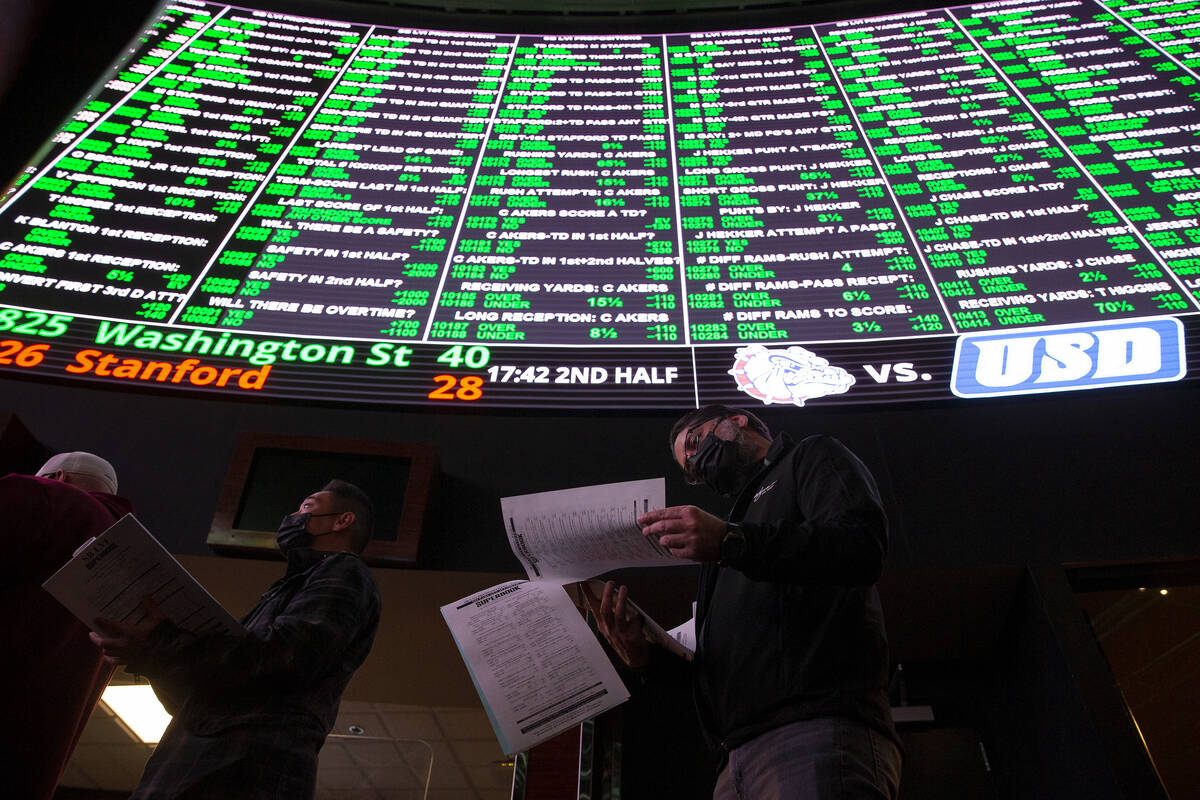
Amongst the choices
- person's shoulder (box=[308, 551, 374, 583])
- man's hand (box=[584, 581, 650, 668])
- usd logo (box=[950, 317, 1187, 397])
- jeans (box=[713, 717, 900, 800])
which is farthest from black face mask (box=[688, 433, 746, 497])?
usd logo (box=[950, 317, 1187, 397])

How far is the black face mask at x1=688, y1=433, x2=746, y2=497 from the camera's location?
1.69 metres

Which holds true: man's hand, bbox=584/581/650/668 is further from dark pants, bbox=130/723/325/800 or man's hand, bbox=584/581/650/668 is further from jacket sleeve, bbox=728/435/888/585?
dark pants, bbox=130/723/325/800

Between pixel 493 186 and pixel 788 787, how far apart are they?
340cm

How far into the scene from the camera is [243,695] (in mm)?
1409

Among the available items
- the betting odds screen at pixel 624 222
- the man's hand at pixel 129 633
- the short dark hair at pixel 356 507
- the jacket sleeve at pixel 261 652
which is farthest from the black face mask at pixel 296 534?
the betting odds screen at pixel 624 222

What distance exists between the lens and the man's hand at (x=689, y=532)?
1.28m

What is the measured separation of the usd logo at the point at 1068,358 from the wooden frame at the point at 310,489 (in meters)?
1.89

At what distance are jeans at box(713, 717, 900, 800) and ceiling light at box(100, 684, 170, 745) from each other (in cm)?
441

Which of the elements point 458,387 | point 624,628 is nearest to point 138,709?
point 458,387

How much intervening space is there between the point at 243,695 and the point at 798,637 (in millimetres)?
910

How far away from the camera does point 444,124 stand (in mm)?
4570

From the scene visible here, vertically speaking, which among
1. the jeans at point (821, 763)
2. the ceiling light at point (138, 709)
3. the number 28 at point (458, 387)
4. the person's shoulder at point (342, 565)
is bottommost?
the jeans at point (821, 763)

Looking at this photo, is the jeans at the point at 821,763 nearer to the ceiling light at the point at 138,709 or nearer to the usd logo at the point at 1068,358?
the usd logo at the point at 1068,358

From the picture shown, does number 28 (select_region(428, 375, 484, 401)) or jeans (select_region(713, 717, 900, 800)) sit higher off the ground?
number 28 (select_region(428, 375, 484, 401))
